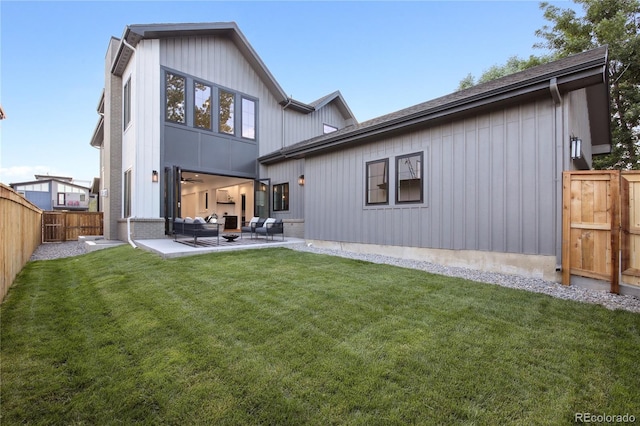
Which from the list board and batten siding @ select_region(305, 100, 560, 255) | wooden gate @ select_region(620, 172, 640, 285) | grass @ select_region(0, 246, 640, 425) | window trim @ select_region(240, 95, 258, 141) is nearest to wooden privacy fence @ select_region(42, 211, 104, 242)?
window trim @ select_region(240, 95, 258, 141)

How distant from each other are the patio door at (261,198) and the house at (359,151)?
0.04 m

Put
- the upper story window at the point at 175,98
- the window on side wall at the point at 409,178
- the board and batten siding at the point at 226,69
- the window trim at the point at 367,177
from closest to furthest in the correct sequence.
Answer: the window on side wall at the point at 409,178 < the window trim at the point at 367,177 < the upper story window at the point at 175,98 < the board and batten siding at the point at 226,69

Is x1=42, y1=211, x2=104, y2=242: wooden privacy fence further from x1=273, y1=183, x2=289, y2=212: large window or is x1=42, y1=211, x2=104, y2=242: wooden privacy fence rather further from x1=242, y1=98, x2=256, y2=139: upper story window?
x1=273, y1=183, x2=289, y2=212: large window

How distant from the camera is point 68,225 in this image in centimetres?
1375

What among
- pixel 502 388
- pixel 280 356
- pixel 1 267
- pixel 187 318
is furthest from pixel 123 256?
pixel 502 388

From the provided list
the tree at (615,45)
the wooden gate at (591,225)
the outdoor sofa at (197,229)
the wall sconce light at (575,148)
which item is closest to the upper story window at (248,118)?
the outdoor sofa at (197,229)

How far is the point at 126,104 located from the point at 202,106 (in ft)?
9.61

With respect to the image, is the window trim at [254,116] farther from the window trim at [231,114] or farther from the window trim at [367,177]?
the window trim at [367,177]

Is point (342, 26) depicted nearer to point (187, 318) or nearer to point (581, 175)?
point (581, 175)

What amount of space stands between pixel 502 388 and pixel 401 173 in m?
5.49

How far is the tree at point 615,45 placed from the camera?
476 inches

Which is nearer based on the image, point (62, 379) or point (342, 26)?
point (62, 379)

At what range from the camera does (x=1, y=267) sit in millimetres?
3871

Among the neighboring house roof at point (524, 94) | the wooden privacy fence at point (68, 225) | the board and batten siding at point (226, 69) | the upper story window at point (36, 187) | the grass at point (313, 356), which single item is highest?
the board and batten siding at point (226, 69)
